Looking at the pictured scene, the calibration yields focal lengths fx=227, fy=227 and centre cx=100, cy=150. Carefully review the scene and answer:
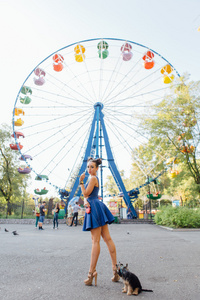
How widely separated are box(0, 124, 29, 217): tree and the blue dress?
2908 centimetres

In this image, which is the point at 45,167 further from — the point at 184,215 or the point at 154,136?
the point at 184,215

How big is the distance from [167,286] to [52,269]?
1.84m

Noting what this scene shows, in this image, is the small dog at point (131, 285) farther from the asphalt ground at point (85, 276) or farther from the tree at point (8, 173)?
the tree at point (8, 173)

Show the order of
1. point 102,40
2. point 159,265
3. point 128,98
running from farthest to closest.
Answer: point 128,98
point 102,40
point 159,265

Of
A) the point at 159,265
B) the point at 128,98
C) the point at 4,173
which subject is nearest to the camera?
the point at 159,265

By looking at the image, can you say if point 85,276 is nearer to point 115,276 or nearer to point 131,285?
point 115,276

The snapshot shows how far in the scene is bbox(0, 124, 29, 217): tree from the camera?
3012 cm

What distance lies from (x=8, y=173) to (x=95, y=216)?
29.4 m

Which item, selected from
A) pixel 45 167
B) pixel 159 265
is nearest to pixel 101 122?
pixel 45 167

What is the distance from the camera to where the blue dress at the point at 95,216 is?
126 inches

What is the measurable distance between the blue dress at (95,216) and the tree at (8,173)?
29.1m

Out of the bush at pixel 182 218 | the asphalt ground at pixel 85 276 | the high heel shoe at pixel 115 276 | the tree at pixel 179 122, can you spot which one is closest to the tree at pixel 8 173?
the tree at pixel 179 122

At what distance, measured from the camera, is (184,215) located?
39.0 ft

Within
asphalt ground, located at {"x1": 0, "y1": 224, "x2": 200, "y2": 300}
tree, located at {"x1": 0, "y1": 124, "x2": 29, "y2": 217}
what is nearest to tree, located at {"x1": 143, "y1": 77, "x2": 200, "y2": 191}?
asphalt ground, located at {"x1": 0, "y1": 224, "x2": 200, "y2": 300}
